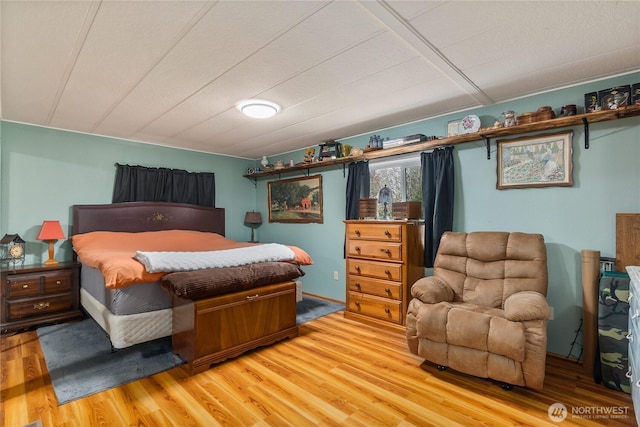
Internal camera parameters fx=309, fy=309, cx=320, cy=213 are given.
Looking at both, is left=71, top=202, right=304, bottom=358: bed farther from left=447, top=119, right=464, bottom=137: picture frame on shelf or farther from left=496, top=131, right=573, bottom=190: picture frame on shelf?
left=496, top=131, right=573, bottom=190: picture frame on shelf

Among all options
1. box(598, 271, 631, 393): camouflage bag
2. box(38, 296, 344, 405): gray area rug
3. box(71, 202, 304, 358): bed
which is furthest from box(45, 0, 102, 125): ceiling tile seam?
box(598, 271, 631, 393): camouflage bag

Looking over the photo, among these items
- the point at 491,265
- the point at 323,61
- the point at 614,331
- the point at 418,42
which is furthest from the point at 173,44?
the point at 614,331

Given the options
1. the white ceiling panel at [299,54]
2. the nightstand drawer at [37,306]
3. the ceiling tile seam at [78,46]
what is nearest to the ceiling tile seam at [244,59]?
the white ceiling panel at [299,54]

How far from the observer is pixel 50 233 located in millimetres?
3498

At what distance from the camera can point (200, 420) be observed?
182cm

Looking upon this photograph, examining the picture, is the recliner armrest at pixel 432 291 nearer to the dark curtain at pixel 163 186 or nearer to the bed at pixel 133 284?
the bed at pixel 133 284

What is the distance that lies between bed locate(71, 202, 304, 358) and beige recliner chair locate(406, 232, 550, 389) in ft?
6.26

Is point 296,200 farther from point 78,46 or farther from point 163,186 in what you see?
point 78,46

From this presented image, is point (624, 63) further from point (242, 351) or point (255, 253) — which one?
point (242, 351)

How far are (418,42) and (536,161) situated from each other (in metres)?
1.64

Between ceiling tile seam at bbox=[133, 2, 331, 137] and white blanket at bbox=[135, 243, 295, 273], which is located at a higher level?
ceiling tile seam at bbox=[133, 2, 331, 137]

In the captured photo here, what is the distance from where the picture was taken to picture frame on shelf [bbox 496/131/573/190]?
2.59 meters

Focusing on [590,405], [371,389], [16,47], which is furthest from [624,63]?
[16,47]

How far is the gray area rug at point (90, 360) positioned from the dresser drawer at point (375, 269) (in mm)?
1937
